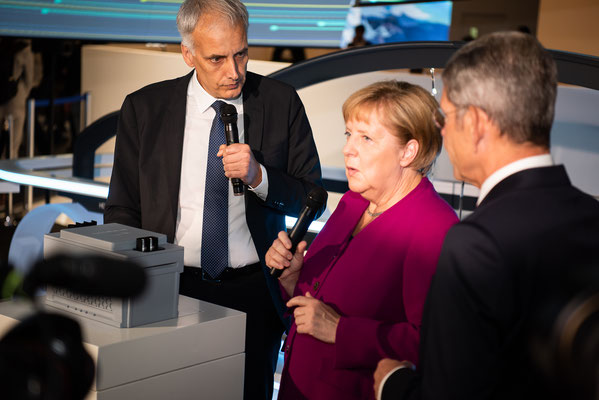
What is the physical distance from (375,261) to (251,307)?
24.9 inches

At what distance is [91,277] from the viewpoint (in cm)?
64

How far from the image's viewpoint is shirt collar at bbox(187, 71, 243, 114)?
90.6 inches

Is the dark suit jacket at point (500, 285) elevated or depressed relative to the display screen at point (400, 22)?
depressed

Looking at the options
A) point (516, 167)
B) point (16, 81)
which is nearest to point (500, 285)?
point (516, 167)

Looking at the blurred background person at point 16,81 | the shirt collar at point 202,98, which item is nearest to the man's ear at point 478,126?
the shirt collar at point 202,98

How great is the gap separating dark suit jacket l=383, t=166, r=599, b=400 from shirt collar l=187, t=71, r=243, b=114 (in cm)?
136

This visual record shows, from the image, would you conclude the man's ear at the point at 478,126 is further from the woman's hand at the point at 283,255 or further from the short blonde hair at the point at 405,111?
the woman's hand at the point at 283,255

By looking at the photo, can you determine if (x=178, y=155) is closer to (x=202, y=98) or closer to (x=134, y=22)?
(x=202, y=98)

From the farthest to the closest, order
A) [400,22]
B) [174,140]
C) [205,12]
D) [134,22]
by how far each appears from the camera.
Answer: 1. [400,22]
2. [134,22]
3. [174,140]
4. [205,12]

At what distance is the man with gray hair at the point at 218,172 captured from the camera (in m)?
2.18

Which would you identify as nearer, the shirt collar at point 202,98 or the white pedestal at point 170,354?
the white pedestal at point 170,354

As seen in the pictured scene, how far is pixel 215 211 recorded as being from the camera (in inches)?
86.7

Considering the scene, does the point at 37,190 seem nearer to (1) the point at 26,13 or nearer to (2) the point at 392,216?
(1) the point at 26,13

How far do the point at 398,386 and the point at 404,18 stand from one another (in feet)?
24.3
